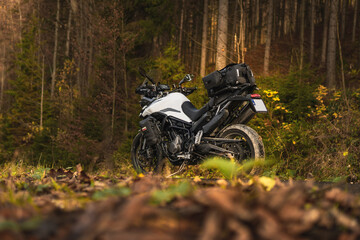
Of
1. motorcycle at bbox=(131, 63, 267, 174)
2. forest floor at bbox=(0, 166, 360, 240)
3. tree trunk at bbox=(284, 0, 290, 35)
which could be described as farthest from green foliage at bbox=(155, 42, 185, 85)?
tree trunk at bbox=(284, 0, 290, 35)

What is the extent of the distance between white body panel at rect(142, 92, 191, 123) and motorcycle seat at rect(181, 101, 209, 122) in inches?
2.2

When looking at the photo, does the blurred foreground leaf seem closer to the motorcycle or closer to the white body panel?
the motorcycle

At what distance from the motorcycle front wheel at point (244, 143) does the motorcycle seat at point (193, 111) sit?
59 cm

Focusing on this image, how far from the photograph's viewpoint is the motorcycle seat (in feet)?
17.7

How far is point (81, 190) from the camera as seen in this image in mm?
2289

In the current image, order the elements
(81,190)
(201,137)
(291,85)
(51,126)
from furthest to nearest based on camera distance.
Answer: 1. (51,126)
2. (291,85)
3. (201,137)
4. (81,190)

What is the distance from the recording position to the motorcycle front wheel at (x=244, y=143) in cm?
445

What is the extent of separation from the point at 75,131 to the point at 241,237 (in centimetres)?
1283

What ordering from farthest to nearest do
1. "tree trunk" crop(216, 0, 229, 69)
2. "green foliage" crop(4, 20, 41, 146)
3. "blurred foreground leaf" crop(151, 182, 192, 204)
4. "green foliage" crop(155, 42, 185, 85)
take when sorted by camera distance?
"green foliage" crop(4, 20, 41, 146) < "green foliage" crop(155, 42, 185, 85) < "tree trunk" crop(216, 0, 229, 69) < "blurred foreground leaf" crop(151, 182, 192, 204)

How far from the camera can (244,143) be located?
15.4 feet

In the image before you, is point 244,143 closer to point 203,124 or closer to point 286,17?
point 203,124

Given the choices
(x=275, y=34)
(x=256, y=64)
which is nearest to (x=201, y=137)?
(x=256, y=64)

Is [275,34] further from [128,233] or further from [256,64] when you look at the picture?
[128,233]

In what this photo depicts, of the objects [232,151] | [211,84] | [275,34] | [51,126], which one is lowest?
[51,126]
